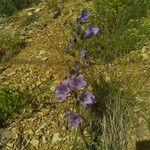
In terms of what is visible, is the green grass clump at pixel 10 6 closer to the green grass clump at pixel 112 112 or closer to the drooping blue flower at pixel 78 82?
the green grass clump at pixel 112 112

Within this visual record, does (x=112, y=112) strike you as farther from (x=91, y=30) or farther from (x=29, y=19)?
(x=29, y=19)

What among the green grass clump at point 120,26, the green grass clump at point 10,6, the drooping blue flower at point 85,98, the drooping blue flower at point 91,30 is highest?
the drooping blue flower at point 91,30

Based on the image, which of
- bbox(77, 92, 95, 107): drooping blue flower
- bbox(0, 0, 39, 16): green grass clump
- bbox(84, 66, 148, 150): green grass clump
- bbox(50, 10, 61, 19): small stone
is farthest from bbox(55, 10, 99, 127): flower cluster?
bbox(0, 0, 39, 16): green grass clump

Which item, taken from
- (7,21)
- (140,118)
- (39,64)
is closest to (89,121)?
(140,118)

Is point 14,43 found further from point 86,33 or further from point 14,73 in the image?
point 86,33

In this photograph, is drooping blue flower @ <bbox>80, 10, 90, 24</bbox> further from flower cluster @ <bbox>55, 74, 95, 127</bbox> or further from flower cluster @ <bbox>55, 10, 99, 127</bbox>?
flower cluster @ <bbox>55, 74, 95, 127</bbox>

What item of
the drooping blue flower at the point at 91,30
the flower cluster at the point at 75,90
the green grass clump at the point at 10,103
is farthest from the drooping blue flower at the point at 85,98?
the green grass clump at the point at 10,103
